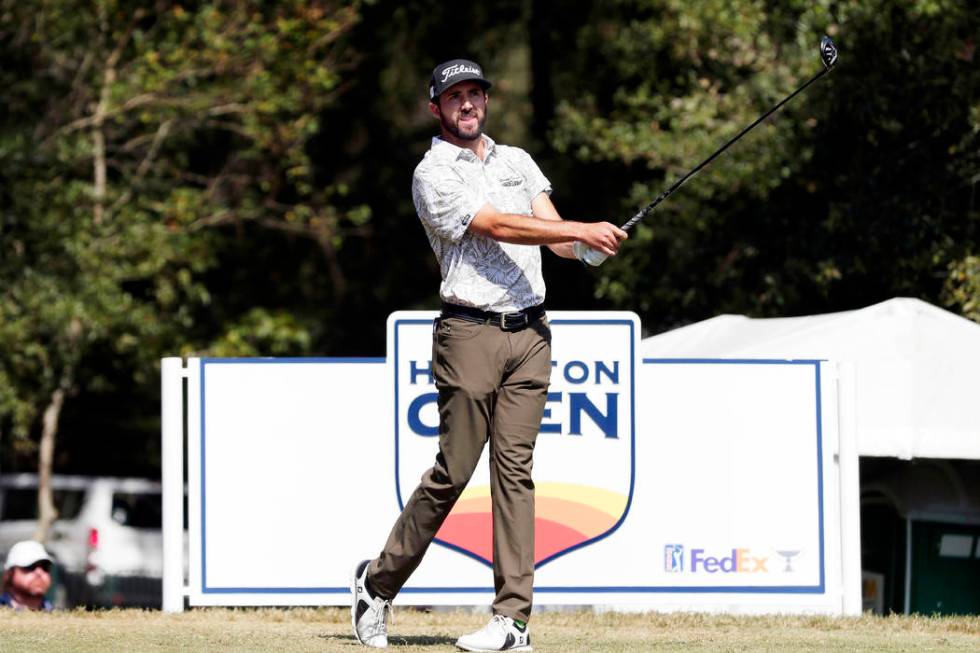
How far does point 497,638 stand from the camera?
19.6ft

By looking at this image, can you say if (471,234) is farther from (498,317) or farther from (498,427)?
(498,427)

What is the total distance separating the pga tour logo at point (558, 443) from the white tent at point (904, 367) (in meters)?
2.36

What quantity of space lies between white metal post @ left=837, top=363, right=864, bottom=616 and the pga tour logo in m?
1.00

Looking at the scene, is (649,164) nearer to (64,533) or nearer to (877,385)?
(877,385)

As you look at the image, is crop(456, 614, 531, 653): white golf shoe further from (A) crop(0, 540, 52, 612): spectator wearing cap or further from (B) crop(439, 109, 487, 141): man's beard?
(A) crop(0, 540, 52, 612): spectator wearing cap

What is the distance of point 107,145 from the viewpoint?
20234 millimetres

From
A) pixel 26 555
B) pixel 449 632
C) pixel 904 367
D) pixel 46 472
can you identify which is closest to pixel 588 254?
pixel 449 632

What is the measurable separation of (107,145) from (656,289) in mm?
6720

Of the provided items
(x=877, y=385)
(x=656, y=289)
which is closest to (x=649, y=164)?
(x=656, y=289)

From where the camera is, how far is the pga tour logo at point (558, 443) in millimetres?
8000

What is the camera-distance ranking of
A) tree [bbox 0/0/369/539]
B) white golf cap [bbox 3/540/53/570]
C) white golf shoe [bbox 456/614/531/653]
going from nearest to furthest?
1. white golf shoe [bbox 456/614/531/653]
2. white golf cap [bbox 3/540/53/570]
3. tree [bbox 0/0/369/539]

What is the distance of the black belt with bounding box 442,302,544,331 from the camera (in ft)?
20.1

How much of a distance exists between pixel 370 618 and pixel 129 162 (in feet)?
51.0

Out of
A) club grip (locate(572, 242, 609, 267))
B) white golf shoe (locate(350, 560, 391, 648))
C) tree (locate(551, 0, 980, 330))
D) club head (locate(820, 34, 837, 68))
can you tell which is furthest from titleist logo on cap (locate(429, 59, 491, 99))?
tree (locate(551, 0, 980, 330))
